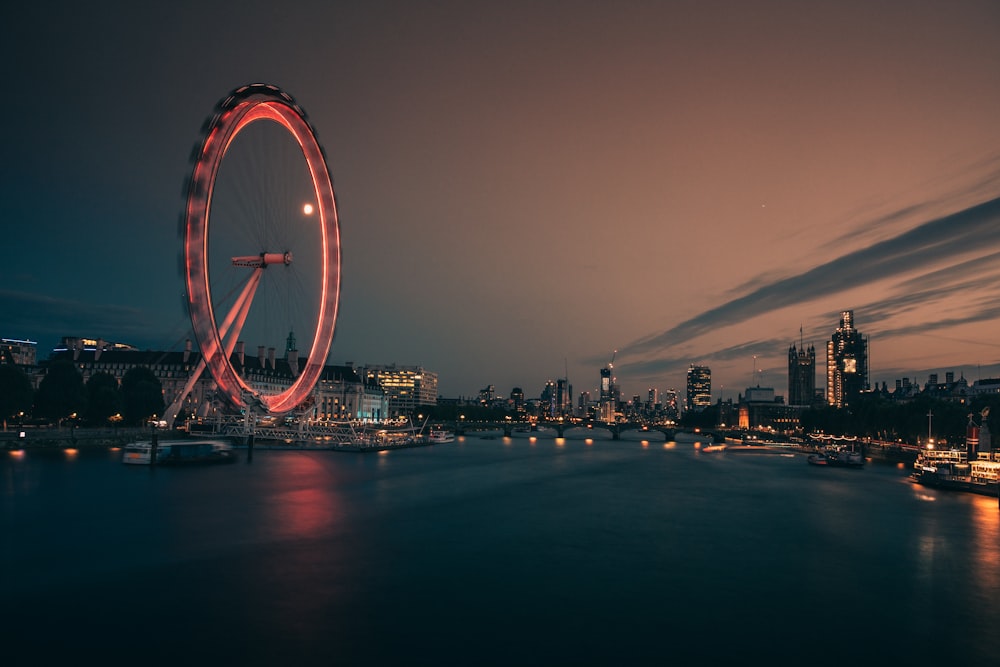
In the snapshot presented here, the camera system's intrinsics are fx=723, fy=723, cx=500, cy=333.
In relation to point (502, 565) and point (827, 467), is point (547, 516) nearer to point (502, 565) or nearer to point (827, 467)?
point (502, 565)

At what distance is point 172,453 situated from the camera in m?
71.2

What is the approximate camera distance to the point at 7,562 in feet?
101

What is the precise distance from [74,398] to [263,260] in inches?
1611

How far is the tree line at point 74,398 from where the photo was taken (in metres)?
78.0

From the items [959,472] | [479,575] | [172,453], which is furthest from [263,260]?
[959,472]

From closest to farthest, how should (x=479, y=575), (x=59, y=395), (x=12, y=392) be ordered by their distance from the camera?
(x=479, y=575)
(x=12, y=392)
(x=59, y=395)

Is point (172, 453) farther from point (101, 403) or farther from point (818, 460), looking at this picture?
point (818, 460)

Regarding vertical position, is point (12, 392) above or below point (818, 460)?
above

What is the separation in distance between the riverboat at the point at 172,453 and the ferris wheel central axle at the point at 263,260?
21276 millimetres

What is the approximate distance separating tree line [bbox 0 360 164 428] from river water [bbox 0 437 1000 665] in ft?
75.8

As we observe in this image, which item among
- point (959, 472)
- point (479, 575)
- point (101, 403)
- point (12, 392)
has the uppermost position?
point (12, 392)

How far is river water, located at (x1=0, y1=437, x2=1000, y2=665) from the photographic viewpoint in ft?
73.3

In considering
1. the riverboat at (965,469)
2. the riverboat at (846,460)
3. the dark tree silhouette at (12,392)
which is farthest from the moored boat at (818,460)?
the dark tree silhouette at (12,392)

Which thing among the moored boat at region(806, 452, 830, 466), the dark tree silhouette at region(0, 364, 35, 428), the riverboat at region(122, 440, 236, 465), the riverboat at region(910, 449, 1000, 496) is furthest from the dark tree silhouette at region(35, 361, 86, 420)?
the moored boat at region(806, 452, 830, 466)
